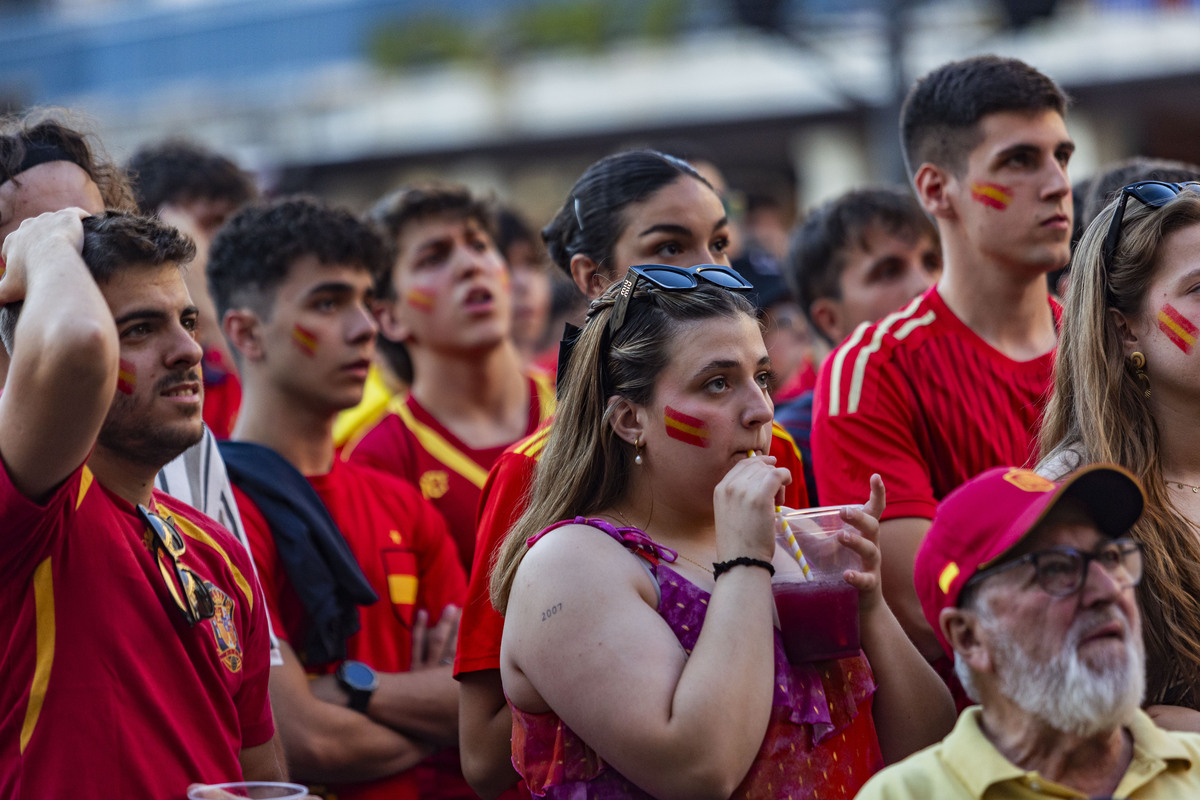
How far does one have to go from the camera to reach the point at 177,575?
10.1 feet

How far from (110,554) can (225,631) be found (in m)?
0.38

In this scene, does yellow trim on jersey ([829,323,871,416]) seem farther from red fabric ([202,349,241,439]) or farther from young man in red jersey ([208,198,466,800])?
red fabric ([202,349,241,439])

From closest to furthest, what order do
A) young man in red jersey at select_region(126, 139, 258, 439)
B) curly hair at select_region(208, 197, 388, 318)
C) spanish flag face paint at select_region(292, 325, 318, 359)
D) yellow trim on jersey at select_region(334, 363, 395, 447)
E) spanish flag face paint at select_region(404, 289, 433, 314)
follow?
1. spanish flag face paint at select_region(292, 325, 318, 359)
2. curly hair at select_region(208, 197, 388, 318)
3. spanish flag face paint at select_region(404, 289, 433, 314)
4. young man in red jersey at select_region(126, 139, 258, 439)
5. yellow trim on jersey at select_region(334, 363, 395, 447)

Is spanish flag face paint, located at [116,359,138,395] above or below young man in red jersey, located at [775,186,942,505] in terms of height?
above

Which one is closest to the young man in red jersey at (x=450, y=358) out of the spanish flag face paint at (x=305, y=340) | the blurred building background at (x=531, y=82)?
the spanish flag face paint at (x=305, y=340)

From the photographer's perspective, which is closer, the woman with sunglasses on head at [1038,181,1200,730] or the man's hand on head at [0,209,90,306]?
the man's hand on head at [0,209,90,306]

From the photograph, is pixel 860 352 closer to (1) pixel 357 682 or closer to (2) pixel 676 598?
(2) pixel 676 598

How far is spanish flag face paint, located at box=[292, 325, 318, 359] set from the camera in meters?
4.64

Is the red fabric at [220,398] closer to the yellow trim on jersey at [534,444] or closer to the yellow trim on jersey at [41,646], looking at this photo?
the yellow trim on jersey at [534,444]

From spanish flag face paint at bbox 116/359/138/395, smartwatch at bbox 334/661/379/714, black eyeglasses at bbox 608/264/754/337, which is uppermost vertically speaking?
black eyeglasses at bbox 608/264/754/337

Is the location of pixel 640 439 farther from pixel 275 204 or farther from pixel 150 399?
pixel 275 204

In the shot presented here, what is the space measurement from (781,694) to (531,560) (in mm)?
584

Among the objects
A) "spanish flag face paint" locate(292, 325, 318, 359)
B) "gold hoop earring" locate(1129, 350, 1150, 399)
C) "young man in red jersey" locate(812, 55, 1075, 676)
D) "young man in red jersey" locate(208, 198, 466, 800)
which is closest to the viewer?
"gold hoop earring" locate(1129, 350, 1150, 399)

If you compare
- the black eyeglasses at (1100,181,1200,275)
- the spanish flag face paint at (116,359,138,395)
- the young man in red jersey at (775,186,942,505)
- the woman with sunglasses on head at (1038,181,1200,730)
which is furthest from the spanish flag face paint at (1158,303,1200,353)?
the spanish flag face paint at (116,359,138,395)
